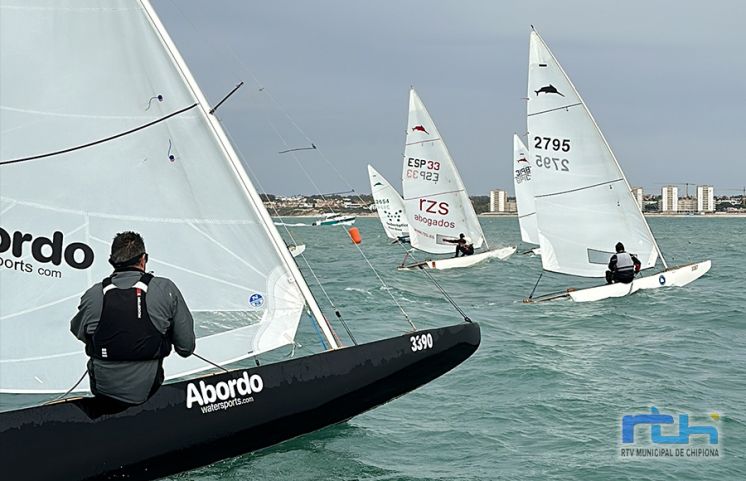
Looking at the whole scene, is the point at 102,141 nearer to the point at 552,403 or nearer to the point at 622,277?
the point at 552,403

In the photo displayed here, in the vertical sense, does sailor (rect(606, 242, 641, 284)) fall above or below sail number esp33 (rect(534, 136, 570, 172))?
below

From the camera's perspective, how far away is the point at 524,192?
34.2 meters

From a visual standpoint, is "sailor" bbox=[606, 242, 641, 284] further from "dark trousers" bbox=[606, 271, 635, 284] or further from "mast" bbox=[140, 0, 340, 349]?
"mast" bbox=[140, 0, 340, 349]

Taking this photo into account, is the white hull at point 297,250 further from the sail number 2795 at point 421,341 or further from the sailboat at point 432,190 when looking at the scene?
the sail number 2795 at point 421,341

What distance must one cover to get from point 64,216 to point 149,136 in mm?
839

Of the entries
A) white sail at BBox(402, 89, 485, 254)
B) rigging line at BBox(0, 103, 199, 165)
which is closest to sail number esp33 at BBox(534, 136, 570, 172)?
white sail at BBox(402, 89, 485, 254)

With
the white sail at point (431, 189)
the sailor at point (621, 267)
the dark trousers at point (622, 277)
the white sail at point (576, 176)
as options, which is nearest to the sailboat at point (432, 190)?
the white sail at point (431, 189)

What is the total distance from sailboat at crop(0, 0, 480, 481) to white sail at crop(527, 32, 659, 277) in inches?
490

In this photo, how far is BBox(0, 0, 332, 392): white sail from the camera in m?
5.91

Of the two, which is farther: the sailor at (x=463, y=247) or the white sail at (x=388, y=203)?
the white sail at (x=388, y=203)

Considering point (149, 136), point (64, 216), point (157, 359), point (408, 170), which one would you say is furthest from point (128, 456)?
point (408, 170)

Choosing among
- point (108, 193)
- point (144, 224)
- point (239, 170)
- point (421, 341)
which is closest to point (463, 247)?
point (421, 341)

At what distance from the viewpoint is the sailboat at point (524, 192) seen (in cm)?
3403

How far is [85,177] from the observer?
6.06 meters
